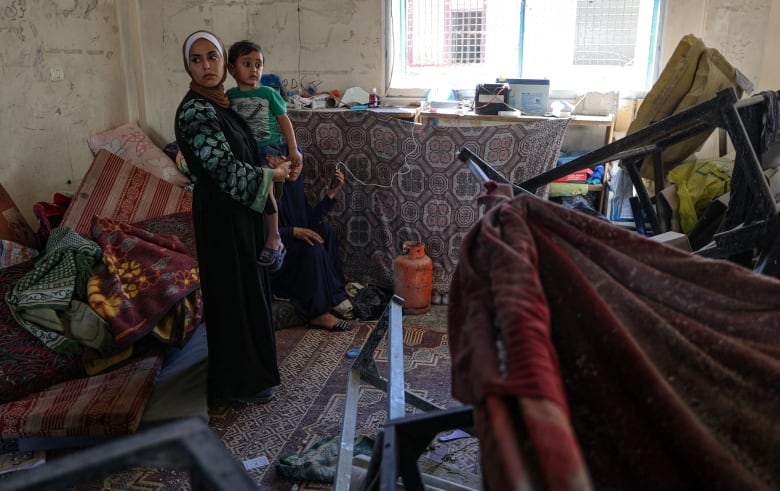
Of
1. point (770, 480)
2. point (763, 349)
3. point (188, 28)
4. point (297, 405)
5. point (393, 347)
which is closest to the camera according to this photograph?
point (770, 480)

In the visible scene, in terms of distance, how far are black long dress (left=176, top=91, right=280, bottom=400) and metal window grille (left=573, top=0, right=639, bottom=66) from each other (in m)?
3.45

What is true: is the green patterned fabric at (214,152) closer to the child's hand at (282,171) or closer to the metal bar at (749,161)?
the child's hand at (282,171)

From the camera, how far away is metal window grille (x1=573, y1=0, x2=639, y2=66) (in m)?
5.11

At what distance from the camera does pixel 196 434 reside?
0.90m

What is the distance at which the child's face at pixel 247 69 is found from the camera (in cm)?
302

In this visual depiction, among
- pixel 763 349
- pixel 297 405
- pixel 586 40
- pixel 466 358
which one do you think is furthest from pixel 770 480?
pixel 586 40

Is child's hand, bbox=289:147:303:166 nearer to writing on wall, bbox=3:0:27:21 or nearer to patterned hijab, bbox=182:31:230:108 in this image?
patterned hijab, bbox=182:31:230:108

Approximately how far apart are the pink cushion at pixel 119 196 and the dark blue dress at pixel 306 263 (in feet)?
2.65

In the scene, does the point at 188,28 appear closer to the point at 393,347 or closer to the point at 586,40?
the point at 586,40

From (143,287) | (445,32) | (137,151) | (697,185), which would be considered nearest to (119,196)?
(143,287)

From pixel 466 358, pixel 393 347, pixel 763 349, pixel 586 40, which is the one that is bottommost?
pixel 393 347

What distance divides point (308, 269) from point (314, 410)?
1.07 meters

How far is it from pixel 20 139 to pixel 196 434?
432 cm

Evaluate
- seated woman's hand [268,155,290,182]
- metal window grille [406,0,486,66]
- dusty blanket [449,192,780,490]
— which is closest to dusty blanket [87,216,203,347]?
seated woman's hand [268,155,290,182]
